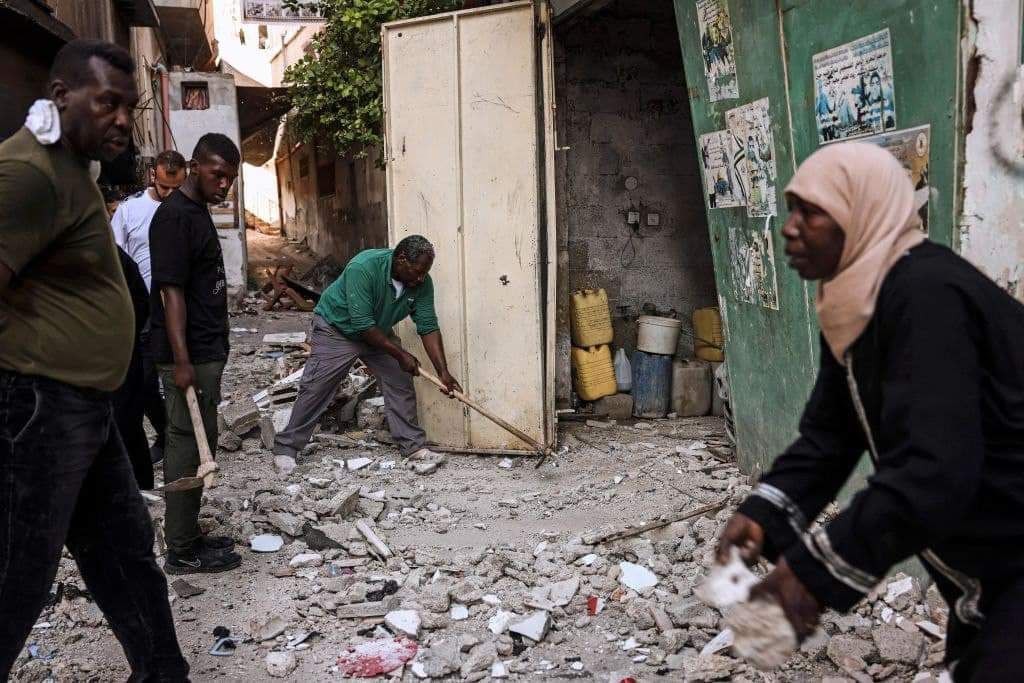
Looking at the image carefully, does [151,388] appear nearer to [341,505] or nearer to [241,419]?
[241,419]

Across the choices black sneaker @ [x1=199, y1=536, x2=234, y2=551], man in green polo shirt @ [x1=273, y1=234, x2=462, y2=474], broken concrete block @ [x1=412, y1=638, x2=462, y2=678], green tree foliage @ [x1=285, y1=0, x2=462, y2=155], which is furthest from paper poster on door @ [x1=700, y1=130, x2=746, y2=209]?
green tree foliage @ [x1=285, y1=0, x2=462, y2=155]

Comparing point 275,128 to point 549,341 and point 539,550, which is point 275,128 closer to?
point 549,341

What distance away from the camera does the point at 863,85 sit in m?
3.72

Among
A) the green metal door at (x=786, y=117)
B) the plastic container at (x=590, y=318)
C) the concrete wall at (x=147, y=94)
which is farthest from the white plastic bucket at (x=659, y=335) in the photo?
A: the concrete wall at (x=147, y=94)

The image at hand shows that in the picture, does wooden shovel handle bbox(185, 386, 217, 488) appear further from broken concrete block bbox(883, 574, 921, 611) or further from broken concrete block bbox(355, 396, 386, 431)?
broken concrete block bbox(355, 396, 386, 431)

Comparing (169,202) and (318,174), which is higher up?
(318,174)

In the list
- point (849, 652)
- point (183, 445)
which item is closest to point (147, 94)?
point (183, 445)

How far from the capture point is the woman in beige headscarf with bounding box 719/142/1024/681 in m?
1.51

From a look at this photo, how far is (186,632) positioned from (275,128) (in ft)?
62.8

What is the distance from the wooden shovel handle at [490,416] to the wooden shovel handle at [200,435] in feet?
7.68

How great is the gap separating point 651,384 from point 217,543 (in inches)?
166

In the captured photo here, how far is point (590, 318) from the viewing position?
7.68 meters

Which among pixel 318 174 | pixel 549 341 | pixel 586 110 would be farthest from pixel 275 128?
pixel 549 341

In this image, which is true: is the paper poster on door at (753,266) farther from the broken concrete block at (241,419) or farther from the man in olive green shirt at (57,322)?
the broken concrete block at (241,419)
